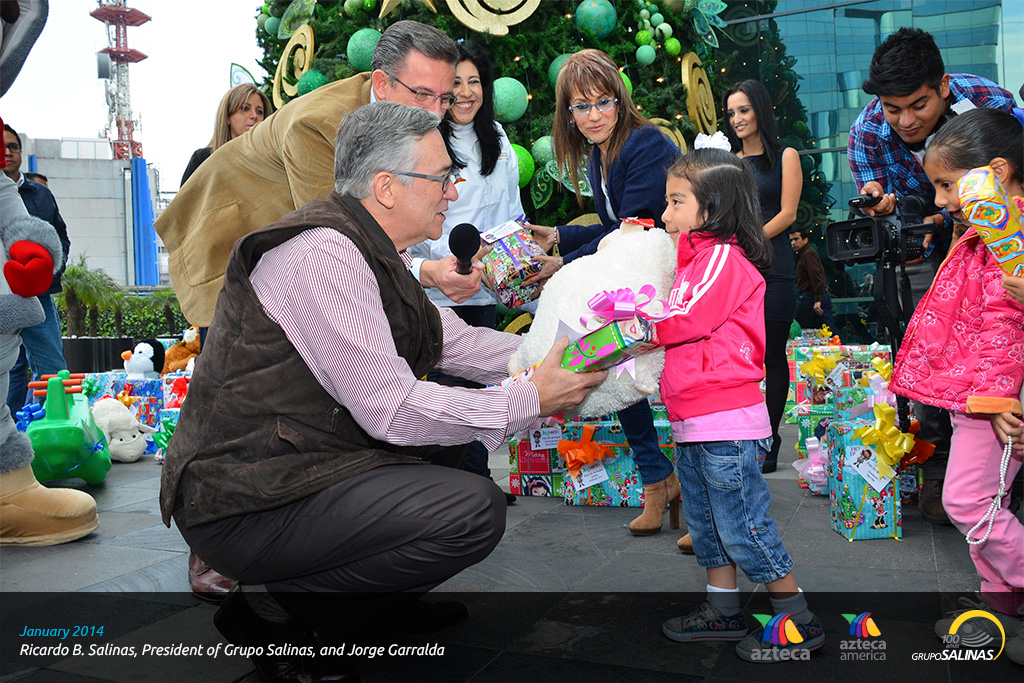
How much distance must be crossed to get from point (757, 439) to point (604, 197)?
1.25 m

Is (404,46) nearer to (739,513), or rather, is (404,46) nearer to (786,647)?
(739,513)

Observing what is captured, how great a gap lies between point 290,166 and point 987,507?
7.07 ft

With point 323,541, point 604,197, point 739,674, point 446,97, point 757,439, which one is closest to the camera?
point 323,541

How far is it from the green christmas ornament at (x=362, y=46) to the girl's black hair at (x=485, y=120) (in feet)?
7.18

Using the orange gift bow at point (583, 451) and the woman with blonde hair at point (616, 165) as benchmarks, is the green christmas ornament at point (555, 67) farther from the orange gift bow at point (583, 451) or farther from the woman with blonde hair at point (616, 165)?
the orange gift bow at point (583, 451)

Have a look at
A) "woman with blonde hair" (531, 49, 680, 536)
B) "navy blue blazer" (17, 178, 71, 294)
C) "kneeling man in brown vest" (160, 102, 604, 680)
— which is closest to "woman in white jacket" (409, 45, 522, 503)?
"woman with blonde hair" (531, 49, 680, 536)

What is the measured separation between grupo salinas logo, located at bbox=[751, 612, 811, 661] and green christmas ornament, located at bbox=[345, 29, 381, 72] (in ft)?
14.0

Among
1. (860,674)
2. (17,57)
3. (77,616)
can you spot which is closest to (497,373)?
(860,674)

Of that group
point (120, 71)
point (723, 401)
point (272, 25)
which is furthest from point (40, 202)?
point (120, 71)

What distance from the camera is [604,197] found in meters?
2.98

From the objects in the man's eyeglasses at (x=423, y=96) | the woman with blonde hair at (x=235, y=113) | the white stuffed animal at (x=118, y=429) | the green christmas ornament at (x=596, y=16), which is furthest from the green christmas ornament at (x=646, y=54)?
the white stuffed animal at (x=118, y=429)

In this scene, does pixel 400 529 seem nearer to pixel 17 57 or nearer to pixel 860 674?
pixel 860 674

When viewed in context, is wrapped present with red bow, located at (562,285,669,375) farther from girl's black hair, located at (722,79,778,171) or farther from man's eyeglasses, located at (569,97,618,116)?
girl's black hair, located at (722,79,778,171)

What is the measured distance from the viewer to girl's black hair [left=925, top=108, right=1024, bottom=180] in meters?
2.17
